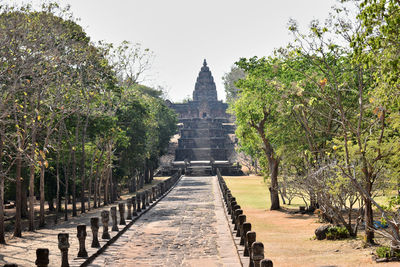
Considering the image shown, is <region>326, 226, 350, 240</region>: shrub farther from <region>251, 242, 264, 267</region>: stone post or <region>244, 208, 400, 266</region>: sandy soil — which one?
<region>251, 242, 264, 267</region>: stone post

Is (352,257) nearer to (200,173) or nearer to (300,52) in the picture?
(300,52)

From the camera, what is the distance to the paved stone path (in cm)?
1133

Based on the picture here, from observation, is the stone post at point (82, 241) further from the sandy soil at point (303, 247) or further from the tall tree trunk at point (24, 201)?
the tall tree trunk at point (24, 201)

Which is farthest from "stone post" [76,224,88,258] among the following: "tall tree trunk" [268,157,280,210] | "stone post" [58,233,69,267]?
"tall tree trunk" [268,157,280,210]

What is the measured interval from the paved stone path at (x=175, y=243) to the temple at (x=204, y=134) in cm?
4149

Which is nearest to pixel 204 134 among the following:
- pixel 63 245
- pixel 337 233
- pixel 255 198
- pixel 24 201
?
pixel 255 198

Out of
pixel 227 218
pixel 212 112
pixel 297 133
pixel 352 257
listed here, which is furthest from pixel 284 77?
pixel 212 112

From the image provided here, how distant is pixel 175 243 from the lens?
45.3 feet

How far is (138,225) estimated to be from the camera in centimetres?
1855

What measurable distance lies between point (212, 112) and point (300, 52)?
93.9 metres

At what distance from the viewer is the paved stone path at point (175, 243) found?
11.3 metres

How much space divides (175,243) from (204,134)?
72.1 meters

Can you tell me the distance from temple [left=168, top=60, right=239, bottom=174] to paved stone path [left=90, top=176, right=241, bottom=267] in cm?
4149

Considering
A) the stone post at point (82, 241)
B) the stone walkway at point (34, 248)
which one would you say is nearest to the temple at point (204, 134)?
the stone walkway at point (34, 248)
